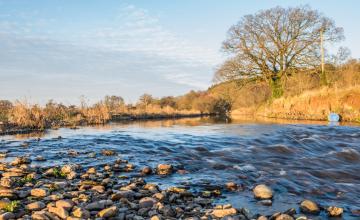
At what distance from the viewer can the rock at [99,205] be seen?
14.9 feet

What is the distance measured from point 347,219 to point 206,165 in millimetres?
3702

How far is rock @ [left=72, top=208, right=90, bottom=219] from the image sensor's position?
422 centimetres

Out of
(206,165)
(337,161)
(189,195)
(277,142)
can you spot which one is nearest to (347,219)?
(189,195)

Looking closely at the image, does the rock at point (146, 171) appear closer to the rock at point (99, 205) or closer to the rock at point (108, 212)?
the rock at point (99, 205)

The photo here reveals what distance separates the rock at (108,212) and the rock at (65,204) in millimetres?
493

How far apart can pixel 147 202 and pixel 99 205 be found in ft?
2.30

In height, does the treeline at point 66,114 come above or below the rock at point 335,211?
above

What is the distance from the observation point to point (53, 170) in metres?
6.76

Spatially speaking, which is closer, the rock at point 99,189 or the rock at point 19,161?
the rock at point 99,189

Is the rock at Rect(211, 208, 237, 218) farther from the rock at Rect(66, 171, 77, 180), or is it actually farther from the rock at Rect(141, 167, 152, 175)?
the rock at Rect(66, 171, 77, 180)

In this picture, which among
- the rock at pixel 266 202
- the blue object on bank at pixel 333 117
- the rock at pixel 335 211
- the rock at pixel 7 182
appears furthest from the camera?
the blue object on bank at pixel 333 117

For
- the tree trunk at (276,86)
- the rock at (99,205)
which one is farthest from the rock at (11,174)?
the tree trunk at (276,86)

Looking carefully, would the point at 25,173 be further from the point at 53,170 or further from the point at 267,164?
the point at 267,164

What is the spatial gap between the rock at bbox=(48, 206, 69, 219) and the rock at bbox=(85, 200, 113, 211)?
0.32 m
